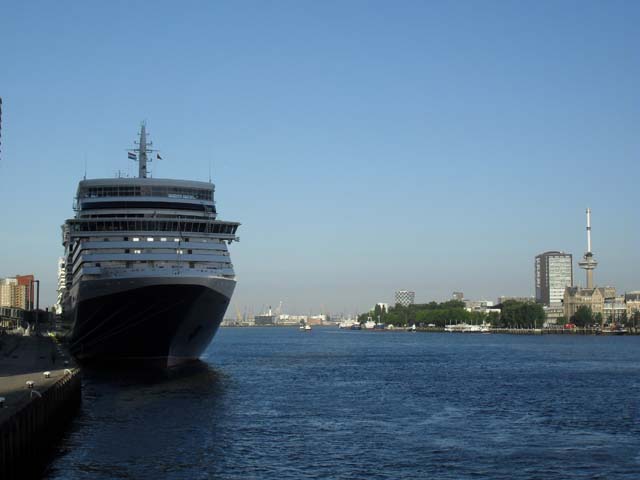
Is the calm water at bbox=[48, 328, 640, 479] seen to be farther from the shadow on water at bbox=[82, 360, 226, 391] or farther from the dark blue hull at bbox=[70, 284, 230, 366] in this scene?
the dark blue hull at bbox=[70, 284, 230, 366]

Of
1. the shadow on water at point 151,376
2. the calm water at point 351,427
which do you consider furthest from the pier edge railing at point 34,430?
the shadow on water at point 151,376

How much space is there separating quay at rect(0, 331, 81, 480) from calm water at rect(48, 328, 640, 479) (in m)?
1.00

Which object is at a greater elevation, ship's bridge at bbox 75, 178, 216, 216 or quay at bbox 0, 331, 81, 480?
ship's bridge at bbox 75, 178, 216, 216

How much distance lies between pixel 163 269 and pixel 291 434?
28.4m

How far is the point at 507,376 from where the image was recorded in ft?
262

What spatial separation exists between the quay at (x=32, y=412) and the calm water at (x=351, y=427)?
1002mm

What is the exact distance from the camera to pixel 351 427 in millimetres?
46156

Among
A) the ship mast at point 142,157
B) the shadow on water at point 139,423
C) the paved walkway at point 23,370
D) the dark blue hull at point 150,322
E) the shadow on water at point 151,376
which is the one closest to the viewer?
the shadow on water at point 139,423

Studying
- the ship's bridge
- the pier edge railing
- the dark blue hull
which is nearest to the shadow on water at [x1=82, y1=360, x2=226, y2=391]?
the dark blue hull

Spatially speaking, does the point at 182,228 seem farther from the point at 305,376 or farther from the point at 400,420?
the point at 400,420

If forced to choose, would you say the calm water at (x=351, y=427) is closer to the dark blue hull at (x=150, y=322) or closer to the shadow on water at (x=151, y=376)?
the shadow on water at (x=151, y=376)

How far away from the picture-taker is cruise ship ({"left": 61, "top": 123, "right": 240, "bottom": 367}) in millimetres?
68312

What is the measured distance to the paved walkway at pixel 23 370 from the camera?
39.2m

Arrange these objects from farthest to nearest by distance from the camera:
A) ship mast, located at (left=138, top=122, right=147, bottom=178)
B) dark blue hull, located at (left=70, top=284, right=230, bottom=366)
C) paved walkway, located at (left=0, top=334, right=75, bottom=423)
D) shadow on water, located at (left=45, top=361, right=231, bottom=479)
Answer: ship mast, located at (left=138, top=122, right=147, bottom=178) < dark blue hull, located at (left=70, top=284, right=230, bottom=366) < paved walkway, located at (left=0, top=334, right=75, bottom=423) < shadow on water, located at (left=45, top=361, right=231, bottom=479)
